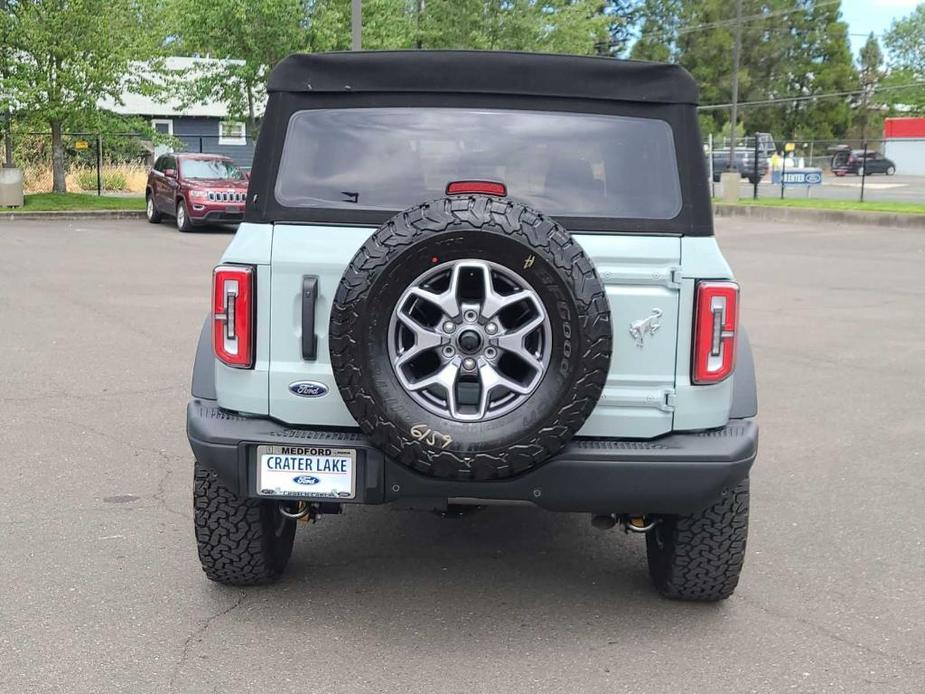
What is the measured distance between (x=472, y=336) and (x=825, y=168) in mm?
54370

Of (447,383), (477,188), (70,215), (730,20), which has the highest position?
(730,20)

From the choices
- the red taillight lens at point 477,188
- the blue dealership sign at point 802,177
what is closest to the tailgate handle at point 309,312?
the red taillight lens at point 477,188

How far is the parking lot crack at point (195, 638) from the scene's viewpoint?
3515mm

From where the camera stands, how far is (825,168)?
54156mm

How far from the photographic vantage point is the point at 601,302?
3428 millimetres

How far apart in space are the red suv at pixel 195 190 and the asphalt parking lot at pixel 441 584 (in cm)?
1448

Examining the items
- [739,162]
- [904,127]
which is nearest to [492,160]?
[739,162]

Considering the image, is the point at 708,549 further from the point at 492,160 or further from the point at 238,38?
the point at 238,38

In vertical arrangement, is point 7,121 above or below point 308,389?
above

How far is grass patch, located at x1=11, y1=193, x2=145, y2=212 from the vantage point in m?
25.3

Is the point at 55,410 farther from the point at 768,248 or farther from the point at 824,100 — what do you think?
the point at 824,100

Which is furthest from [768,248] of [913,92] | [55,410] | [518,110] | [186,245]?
[913,92]

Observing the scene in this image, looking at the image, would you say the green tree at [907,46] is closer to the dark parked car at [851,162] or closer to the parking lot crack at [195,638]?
the dark parked car at [851,162]

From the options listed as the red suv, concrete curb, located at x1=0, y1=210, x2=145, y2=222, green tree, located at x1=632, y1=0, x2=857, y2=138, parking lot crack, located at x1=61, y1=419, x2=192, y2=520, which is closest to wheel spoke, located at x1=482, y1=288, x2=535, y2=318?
parking lot crack, located at x1=61, y1=419, x2=192, y2=520
